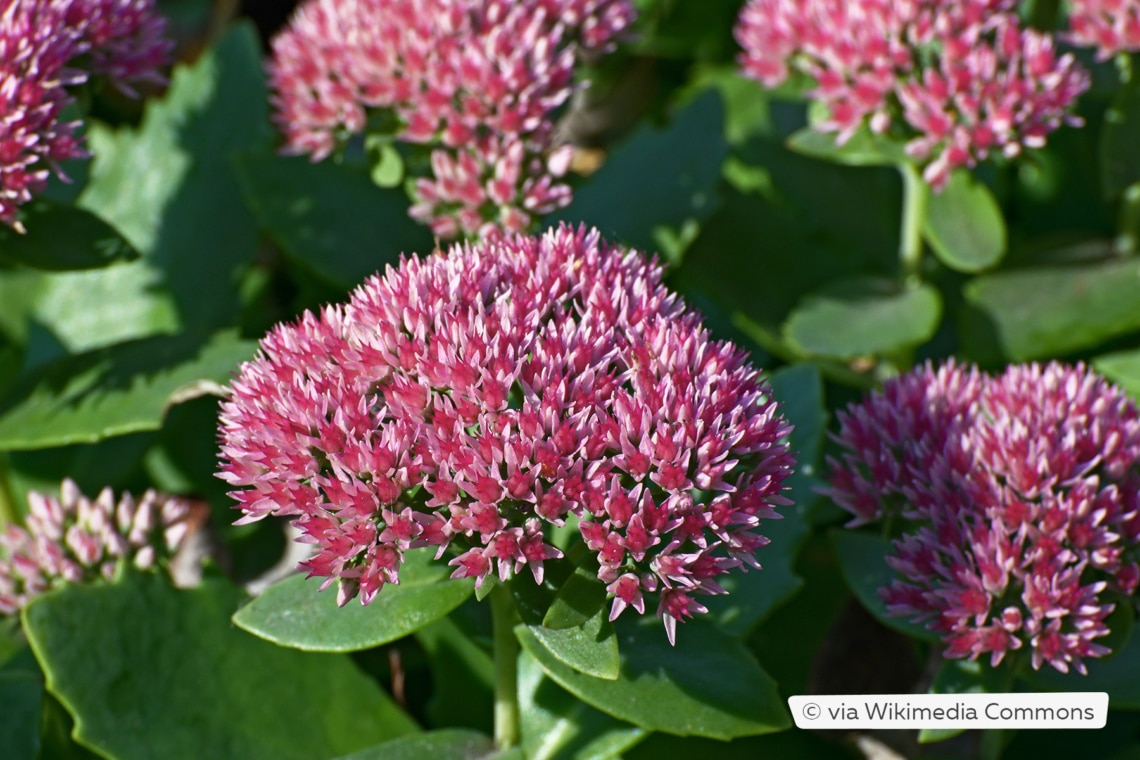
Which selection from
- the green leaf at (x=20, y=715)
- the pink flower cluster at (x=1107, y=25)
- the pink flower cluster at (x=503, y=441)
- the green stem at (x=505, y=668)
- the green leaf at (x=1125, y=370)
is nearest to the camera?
the pink flower cluster at (x=503, y=441)

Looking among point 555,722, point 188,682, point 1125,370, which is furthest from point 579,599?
point 1125,370

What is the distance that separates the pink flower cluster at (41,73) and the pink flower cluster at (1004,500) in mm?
1171

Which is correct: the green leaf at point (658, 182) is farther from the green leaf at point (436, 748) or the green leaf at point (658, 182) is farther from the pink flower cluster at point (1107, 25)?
the green leaf at point (436, 748)

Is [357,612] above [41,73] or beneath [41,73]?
beneath

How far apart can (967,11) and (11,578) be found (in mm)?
1815

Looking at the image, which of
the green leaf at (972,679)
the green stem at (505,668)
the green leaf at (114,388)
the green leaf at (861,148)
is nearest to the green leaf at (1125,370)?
the green leaf at (861,148)

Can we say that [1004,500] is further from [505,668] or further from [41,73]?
[41,73]

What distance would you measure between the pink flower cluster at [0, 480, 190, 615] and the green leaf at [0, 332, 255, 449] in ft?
0.38

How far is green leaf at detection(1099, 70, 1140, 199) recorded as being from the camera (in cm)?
243

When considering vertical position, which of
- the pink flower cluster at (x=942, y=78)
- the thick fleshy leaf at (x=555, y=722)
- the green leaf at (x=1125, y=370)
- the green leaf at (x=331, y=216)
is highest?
the pink flower cluster at (x=942, y=78)

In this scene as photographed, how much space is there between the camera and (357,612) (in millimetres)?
1626

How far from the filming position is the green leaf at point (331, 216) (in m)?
2.43

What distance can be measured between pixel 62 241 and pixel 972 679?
1.47 m

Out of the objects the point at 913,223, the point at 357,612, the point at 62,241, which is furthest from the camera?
the point at 913,223
